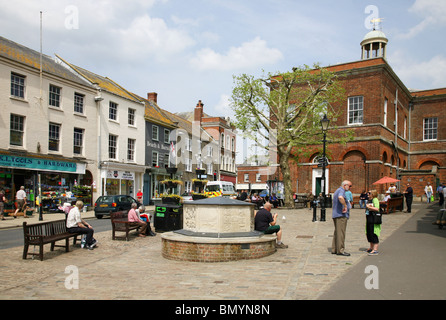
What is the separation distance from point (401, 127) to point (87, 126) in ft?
106

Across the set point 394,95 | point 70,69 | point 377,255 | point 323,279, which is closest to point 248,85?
point 70,69

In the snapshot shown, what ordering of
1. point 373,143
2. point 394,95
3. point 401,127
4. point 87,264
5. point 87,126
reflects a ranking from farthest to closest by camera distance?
point 401,127
point 394,95
point 373,143
point 87,126
point 87,264

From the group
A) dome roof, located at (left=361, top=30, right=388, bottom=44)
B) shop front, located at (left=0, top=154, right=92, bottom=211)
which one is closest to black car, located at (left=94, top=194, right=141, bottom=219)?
shop front, located at (left=0, top=154, right=92, bottom=211)

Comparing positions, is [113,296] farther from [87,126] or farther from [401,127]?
[401,127]

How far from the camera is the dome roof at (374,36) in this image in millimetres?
38059

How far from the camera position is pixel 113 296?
6.27 m

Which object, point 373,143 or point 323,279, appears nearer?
point 323,279

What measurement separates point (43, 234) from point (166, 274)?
14.8ft

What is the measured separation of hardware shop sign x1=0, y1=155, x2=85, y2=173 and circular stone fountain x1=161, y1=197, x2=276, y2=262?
16993mm

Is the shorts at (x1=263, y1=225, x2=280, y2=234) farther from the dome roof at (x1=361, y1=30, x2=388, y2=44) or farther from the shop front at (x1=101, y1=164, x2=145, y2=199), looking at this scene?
the dome roof at (x1=361, y1=30, x2=388, y2=44)

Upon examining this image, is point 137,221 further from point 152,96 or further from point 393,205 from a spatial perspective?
point 152,96

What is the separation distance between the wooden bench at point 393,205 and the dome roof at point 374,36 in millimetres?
20436

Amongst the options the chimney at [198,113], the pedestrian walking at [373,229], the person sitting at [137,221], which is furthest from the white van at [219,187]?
the pedestrian walking at [373,229]

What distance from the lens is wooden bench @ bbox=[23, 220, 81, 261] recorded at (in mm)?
9547
